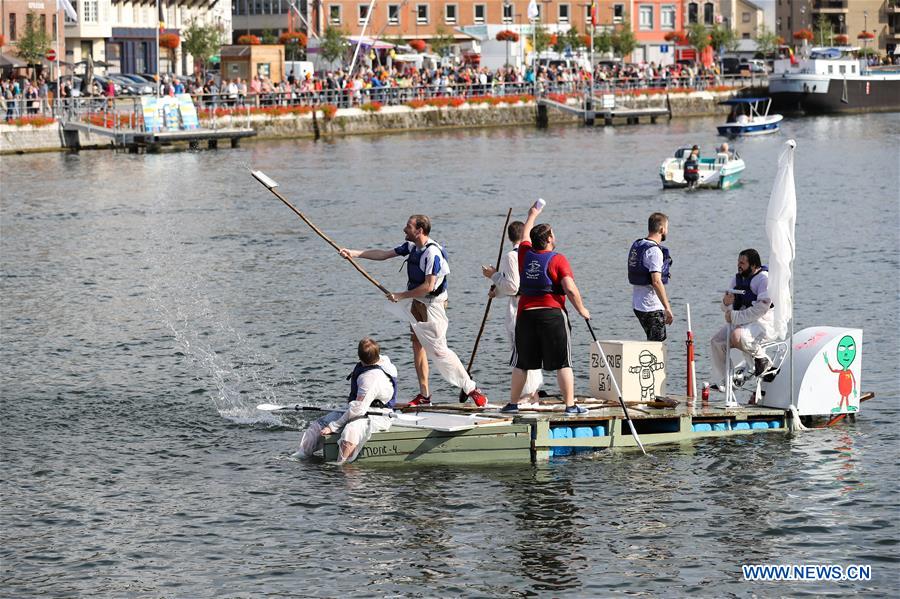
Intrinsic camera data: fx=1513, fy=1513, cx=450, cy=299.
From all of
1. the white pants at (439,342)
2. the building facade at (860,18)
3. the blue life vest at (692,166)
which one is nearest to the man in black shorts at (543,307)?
the white pants at (439,342)

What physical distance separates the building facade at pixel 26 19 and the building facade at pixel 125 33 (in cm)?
314

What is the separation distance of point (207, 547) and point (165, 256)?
2058 cm

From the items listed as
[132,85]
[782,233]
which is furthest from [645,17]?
[782,233]

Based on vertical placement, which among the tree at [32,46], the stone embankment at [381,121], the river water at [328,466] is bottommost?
the river water at [328,466]

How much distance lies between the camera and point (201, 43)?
96125mm

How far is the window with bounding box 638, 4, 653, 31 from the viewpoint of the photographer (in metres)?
120

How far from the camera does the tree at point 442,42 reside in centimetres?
10031

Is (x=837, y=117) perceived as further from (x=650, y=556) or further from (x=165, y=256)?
(x=650, y=556)

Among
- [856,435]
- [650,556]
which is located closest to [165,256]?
[856,435]

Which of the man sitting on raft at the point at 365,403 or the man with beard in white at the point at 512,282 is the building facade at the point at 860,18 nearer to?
the man with beard in white at the point at 512,282

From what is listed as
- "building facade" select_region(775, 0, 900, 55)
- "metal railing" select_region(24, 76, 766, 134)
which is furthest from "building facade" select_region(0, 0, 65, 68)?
"building facade" select_region(775, 0, 900, 55)

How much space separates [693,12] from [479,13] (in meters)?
24.4

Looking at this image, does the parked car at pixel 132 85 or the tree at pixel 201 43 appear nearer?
the parked car at pixel 132 85

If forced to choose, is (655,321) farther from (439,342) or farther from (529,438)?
(439,342)
